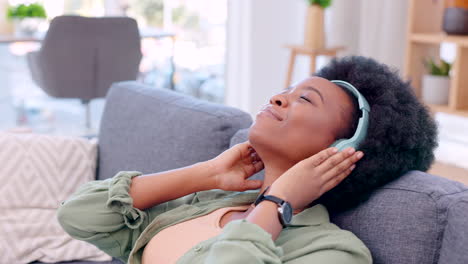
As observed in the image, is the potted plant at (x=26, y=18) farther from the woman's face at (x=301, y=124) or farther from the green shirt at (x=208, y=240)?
the woman's face at (x=301, y=124)

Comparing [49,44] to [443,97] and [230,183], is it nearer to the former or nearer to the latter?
[443,97]

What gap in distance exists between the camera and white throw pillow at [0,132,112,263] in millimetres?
1715

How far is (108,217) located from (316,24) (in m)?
2.86

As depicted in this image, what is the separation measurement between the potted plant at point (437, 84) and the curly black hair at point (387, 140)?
2460 mm

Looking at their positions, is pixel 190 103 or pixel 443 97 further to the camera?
pixel 443 97

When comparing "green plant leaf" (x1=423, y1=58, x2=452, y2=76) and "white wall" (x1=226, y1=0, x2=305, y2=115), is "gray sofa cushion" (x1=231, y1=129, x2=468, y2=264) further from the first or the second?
"white wall" (x1=226, y1=0, x2=305, y2=115)

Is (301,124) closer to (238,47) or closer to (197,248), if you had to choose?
(197,248)

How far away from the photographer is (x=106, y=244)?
139 cm

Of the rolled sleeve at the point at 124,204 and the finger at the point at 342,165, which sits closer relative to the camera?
the finger at the point at 342,165

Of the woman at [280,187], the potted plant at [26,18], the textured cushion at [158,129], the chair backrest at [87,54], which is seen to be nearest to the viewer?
the woman at [280,187]

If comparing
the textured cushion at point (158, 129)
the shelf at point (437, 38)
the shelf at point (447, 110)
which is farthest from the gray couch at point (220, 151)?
the shelf at point (447, 110)

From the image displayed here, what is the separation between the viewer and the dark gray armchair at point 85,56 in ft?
12.1

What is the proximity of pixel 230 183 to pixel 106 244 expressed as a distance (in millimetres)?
312

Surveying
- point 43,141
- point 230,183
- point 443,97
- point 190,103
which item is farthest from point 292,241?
point 443,97
